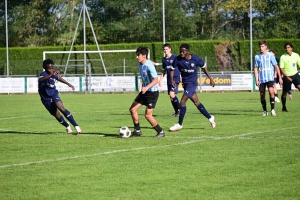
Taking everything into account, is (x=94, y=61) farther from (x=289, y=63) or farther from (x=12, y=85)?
(x=289, y=63)

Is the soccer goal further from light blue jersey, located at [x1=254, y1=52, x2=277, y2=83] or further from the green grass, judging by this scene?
the green grass

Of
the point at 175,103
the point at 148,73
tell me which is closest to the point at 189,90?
the point at 148,73

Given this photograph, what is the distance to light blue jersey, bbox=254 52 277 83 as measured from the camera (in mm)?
18734

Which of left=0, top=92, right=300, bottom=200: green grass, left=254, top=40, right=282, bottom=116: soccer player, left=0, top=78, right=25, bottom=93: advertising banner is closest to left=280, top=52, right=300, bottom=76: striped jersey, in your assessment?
left=254, top=40, right=282, bottom=116: soccer player

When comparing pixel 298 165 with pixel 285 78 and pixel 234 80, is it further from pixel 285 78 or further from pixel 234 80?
pixel 234 80

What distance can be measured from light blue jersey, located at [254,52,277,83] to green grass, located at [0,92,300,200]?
2204 mm

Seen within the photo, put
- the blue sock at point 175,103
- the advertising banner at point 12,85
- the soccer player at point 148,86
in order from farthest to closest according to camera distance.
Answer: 1. the advertising banner at point 12,85
2. the blue sock at point 175,103
3. the soccer player at point 148,86

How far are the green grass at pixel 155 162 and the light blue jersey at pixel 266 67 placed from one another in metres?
2.20

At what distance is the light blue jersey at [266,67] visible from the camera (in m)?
18.7

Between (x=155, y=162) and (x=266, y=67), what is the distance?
9.52m

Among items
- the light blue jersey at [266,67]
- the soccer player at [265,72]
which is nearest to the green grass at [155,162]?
the soccer player at [265,72]

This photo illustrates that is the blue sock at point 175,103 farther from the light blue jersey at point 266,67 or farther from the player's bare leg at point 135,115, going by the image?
the player's bare leg at point 135,115

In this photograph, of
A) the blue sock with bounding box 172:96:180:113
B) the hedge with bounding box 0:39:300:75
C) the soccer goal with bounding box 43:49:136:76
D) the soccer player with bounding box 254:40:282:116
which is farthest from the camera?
the soccer goal with bounding box 43:49:136:76

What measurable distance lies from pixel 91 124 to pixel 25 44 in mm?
40356
